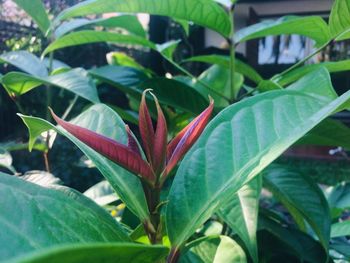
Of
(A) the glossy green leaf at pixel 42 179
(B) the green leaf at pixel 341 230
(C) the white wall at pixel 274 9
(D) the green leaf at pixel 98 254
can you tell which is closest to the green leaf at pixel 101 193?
(A) the glossy green leaf at pixel 42 179

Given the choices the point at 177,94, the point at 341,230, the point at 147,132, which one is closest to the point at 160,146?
the point at 147,132

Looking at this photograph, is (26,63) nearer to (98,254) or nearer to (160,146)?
(160,146)

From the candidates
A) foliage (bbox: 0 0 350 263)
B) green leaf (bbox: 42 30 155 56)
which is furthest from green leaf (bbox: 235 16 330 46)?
green leaf (bbox: 42 30 155 56)

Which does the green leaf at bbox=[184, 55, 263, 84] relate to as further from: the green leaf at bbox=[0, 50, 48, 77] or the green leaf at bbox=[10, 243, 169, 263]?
the green leaf at bbox=[10, 243, 169, 263]

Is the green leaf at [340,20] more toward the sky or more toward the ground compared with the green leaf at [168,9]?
more toward the ground

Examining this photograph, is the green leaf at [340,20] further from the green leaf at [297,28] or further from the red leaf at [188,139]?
the red leaf at [188,139]

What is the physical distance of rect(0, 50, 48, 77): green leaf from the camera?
0.92m

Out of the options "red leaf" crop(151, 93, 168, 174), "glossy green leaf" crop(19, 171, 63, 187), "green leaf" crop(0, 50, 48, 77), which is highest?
"red leaf" crop(151, 93, 168, 174)

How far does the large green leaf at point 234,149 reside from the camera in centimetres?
Result: 43

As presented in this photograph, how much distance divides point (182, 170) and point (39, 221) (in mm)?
175

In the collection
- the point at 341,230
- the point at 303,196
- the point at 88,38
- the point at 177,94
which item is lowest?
the point at 341,230

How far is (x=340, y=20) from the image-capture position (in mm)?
760

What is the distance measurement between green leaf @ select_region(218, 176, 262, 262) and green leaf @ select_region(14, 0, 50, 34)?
54cm

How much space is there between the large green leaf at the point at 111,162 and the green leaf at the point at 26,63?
361 millimetres
